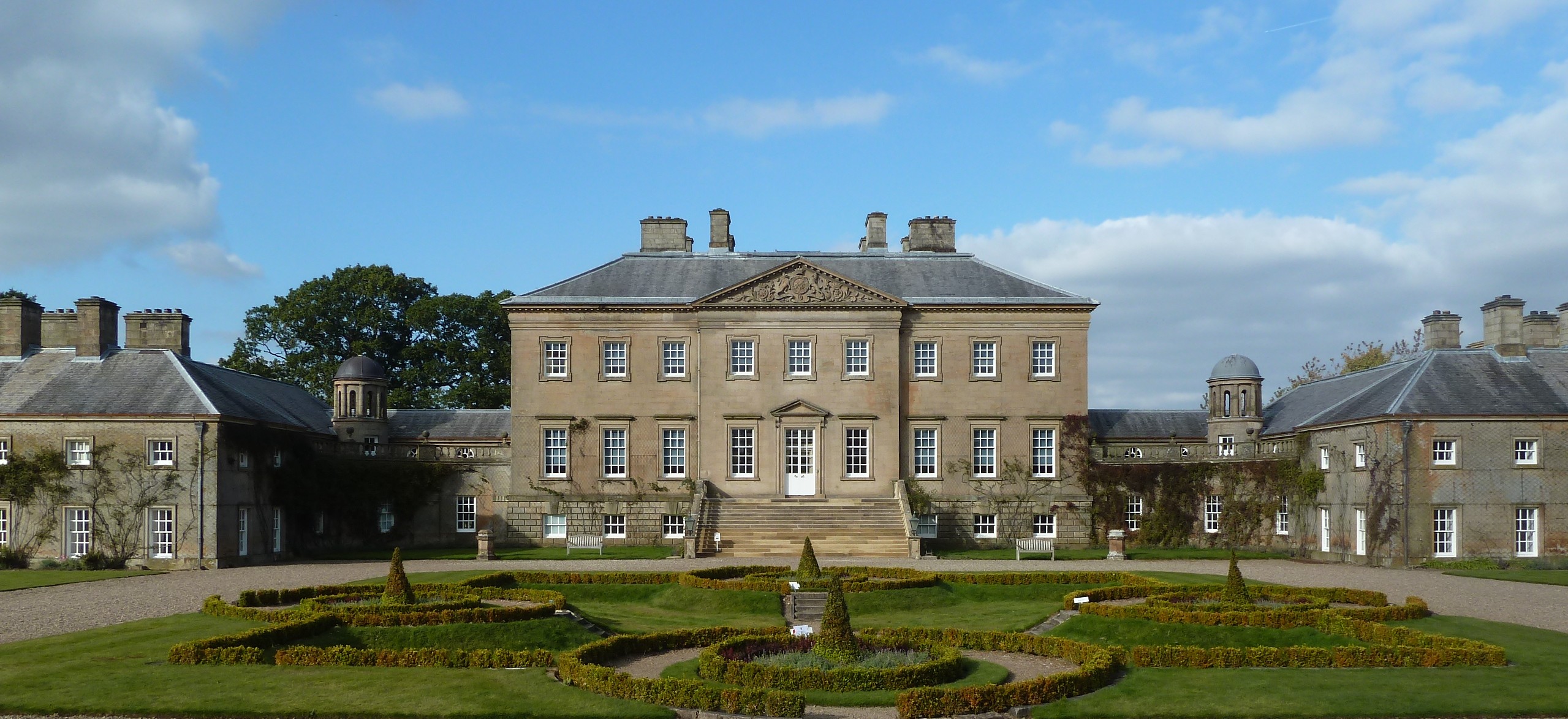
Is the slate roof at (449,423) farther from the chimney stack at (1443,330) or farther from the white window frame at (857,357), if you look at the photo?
the chimney stack at (1443,330)

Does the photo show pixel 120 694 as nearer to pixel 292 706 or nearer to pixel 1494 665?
pixel 292 706

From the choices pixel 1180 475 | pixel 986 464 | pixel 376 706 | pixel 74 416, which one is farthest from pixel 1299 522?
pixel 74 416

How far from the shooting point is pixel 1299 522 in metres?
42.0

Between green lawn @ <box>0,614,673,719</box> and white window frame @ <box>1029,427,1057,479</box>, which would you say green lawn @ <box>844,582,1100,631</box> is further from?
white window frame @ <box>1029,427,1057,479</box>

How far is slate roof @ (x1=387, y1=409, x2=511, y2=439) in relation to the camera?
49.2 meters

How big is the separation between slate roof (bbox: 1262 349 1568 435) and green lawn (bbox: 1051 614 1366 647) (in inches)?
718

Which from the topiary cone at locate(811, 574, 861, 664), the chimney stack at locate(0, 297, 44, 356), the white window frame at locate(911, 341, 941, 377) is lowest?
the topiary cone at locate(811, 574, 861, 664)

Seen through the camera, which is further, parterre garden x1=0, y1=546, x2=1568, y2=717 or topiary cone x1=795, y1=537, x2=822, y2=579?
topiary cone x1=795, y1=537, x2=822, y2=579

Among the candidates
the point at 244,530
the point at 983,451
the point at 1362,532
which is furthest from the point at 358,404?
the point at 1362,532

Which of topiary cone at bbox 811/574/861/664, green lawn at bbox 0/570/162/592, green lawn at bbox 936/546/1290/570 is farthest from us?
green lawn at bbox 936/546/1290/570

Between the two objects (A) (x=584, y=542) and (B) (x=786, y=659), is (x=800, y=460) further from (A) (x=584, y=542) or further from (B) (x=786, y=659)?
(B) (x=786, y=659)

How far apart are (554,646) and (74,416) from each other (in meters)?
23.5

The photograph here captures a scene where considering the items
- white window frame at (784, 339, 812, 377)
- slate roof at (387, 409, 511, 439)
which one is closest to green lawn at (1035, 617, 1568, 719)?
white window frame at (784, 339, 812, 377)

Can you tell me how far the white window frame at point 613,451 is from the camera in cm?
4438
